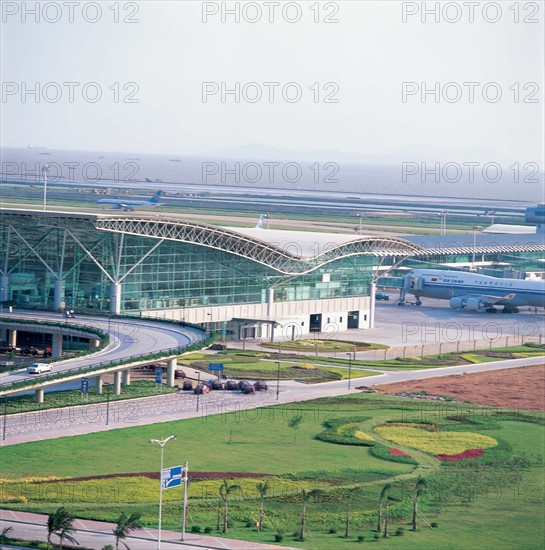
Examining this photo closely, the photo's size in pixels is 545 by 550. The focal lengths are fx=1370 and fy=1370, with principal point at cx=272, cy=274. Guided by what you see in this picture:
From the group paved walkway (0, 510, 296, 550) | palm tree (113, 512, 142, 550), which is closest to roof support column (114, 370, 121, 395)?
paved walkway (0, 510, 296, 550)

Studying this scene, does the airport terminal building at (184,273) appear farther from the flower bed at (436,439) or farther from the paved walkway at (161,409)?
the flower bed at (436,439)

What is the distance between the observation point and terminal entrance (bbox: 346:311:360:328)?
11675cm

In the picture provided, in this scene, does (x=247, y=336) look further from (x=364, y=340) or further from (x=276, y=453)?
(x=276, y=453)

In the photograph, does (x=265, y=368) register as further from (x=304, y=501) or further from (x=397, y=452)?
(x=304, y=501)

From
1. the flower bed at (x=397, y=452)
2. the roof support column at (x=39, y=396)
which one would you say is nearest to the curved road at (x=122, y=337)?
the roof support column at (x=39, y=396)

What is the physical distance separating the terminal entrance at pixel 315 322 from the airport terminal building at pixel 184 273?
0.08 meters

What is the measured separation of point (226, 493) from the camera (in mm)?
55750

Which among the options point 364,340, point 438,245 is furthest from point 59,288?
point 438,245

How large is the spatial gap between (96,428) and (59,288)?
32018 millimetres

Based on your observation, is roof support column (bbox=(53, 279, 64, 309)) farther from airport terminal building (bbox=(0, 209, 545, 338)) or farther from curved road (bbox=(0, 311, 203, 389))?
curved road (bbox=(0, 311, 203, 389))

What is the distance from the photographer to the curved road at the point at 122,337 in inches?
3063

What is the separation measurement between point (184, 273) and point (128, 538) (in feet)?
175

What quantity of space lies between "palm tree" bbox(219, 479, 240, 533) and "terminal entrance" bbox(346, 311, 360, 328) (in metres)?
56.9

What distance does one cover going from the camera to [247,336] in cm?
10712
